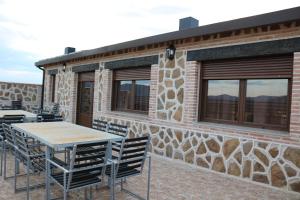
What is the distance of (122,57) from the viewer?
7.39 m

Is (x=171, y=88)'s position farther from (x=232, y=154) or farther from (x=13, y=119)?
(x=13, y=119)

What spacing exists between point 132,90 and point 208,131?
285 centimetres

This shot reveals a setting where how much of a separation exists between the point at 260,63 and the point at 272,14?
91cm

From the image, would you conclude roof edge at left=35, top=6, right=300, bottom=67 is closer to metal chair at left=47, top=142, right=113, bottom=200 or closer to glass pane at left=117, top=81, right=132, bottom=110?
glass pane at left=117, top=81, right=132, bottom=110

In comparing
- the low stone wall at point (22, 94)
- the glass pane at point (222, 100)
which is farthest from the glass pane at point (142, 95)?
the low stone wall at point (22, 94)

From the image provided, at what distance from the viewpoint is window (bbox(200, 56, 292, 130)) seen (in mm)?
4535

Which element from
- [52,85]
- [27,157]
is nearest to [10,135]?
[27,157]

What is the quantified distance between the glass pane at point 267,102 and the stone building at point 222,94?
0.05ft

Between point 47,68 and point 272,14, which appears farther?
point 47,68

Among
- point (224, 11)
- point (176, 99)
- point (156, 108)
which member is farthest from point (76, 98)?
point (224, 11)

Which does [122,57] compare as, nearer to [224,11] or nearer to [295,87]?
[224,11]

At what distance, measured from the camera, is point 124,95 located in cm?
779

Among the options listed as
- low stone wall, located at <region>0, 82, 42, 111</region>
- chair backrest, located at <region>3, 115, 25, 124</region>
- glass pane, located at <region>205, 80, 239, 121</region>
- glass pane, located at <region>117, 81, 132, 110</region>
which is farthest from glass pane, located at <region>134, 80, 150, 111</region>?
low stone wall, located at <region>0, 82, 42, 111</region>

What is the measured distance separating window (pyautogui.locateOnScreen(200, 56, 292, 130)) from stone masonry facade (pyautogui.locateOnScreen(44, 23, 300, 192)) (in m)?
0.20
